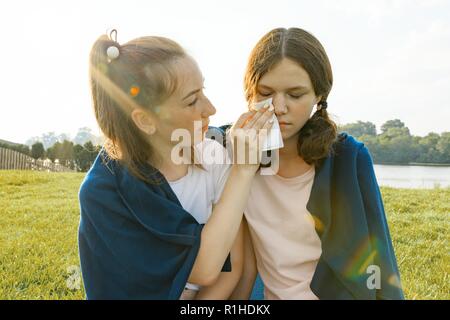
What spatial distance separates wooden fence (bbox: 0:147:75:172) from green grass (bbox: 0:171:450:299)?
4.97 m

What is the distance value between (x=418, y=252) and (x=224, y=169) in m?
3.34

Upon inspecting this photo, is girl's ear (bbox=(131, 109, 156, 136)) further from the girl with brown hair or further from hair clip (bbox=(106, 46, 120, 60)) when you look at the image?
the girl with brown hair

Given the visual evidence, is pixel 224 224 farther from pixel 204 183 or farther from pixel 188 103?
pixel 188 103

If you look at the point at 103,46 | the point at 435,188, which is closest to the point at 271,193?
the point at 103,46

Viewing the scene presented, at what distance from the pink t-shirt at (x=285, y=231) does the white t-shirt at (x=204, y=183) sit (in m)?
0.25

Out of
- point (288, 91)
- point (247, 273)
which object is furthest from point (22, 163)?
point (288, 91)

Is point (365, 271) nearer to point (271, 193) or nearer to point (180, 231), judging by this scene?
point (271, 193)

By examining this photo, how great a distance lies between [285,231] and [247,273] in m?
Answer: 0.36

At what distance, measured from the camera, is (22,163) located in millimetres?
13719

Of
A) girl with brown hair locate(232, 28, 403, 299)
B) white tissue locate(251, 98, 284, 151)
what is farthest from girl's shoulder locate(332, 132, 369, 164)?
white tissue locate(251, 98, 284, 151)

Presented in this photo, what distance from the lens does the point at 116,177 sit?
2119 mm

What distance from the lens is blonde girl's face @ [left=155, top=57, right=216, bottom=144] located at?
2156mm

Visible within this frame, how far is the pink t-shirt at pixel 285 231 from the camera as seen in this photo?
2414 mm
